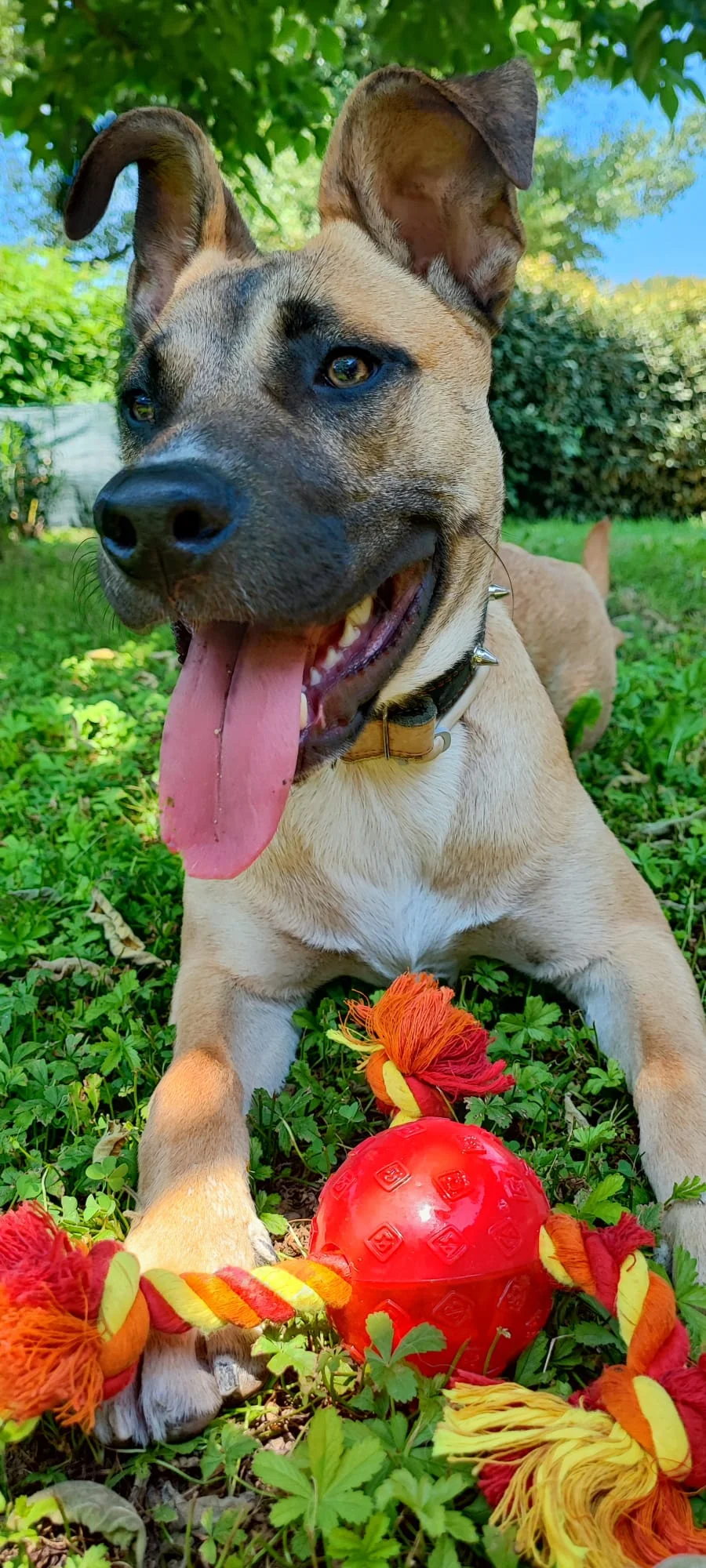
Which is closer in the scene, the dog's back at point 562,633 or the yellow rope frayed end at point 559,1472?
the yellow rope frayed end at point 559,1472

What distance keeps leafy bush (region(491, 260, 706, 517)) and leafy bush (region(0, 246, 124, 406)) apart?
18.4 ft

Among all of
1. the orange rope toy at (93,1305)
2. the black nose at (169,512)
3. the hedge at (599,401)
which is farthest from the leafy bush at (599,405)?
the orange rope toy at (93,1305)

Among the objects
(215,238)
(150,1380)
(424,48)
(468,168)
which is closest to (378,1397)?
(150,1380)

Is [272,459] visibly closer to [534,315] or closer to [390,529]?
[390,529]

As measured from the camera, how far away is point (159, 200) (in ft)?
9.38

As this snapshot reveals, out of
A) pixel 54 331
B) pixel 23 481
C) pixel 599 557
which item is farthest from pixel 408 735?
pixel 54 331

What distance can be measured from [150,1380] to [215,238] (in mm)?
2744

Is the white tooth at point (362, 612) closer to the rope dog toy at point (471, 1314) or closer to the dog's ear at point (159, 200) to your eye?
the rope dog toy at point (471, 1314)

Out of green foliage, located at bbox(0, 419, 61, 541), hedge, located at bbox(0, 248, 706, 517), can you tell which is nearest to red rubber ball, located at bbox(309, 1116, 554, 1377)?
green foliage, located at bbox(0, 419, 61, 541)

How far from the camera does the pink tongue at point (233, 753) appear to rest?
6.36ft

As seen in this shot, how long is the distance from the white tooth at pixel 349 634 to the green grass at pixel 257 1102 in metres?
0.89

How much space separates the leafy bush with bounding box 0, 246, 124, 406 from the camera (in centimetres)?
1149

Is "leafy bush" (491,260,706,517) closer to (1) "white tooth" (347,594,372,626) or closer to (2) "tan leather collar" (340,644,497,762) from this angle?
(2) "tan leather collar" (340,644,497,762)

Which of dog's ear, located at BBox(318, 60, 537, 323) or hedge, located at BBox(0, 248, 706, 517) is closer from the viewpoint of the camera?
dog's ear, located at BBox(318, 60, 537, 323)
